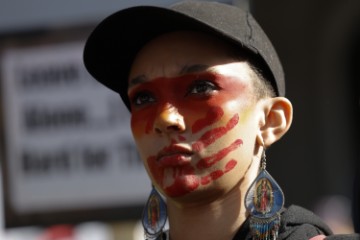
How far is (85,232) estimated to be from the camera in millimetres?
7977

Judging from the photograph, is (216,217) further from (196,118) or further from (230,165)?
(196,118)

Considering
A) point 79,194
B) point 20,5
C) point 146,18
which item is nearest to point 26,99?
point 79,194

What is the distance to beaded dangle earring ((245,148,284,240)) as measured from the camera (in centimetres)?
273

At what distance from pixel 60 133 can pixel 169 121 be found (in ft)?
12.9

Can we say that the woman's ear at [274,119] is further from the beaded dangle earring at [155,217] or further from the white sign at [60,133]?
the white sign at [60,133]

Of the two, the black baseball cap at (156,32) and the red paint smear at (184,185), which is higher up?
the black baseball cap at (156,32)

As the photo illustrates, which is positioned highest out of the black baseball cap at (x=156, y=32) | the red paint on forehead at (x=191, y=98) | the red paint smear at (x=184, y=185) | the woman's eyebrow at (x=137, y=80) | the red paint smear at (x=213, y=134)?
the black baseball cap at (x=156, y=32)

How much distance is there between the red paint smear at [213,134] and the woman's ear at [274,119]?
99mm

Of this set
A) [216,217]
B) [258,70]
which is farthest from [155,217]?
[258,70]

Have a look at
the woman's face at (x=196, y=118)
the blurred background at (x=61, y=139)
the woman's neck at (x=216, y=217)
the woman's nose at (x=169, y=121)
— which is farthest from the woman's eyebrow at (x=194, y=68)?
the blurred background at (x=61, y=139)

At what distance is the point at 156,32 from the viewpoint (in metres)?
2.90

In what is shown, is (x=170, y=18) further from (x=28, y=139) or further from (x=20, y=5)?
(x=20, y=5)

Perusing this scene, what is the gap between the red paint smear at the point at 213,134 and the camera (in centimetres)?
279

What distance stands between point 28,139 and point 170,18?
396 centimetres
